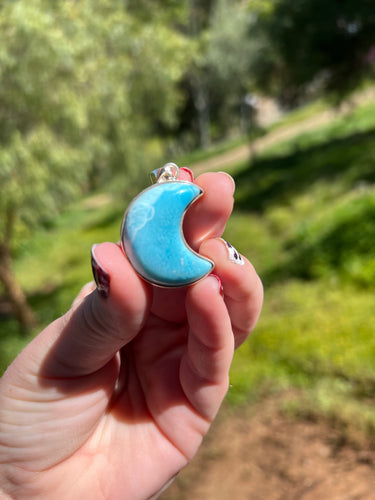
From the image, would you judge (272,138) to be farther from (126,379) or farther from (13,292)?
(126,379)

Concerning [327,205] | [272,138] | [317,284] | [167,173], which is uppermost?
[167,173]

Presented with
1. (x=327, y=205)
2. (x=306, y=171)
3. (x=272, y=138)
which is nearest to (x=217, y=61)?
(x=272, y=138)

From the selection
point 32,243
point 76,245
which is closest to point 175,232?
point 76,245

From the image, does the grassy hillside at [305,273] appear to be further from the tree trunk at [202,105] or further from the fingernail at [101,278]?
the tree trunk at [202,105]

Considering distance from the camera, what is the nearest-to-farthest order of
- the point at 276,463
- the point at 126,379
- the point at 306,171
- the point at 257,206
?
the point at 126,379, the point at 276,463, the point at 257,206, the point at 306,171

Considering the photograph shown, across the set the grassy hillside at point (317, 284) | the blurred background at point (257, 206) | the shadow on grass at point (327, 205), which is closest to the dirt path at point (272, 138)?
the blurred background at point (257, 206)

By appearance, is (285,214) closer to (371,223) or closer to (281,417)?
(371,223)
